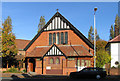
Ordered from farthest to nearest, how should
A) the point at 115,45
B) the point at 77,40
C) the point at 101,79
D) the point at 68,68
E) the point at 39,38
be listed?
1. the point at 115,45
2. the point at 39,38
3. the point at 77,40
4. the point at 68,68
5. the point at 101,79

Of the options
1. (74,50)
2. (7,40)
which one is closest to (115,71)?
(74,50)

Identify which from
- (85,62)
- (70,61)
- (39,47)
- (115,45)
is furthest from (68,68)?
(115,45)

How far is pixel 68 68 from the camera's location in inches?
1217

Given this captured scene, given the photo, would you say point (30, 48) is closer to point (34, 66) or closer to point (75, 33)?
point (34, 66)

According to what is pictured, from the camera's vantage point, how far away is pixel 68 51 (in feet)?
105

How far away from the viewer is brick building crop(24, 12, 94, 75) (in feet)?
102

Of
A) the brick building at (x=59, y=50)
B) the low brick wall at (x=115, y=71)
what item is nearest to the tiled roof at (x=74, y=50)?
the brick building at (x=59, y=50)

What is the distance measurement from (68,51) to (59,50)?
72.6 inches

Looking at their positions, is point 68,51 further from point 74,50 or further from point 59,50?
point 59,50

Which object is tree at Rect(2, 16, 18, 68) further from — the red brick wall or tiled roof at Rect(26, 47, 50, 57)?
the red brick wall

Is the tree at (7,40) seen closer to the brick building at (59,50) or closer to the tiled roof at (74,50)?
the brick building at (59,50)

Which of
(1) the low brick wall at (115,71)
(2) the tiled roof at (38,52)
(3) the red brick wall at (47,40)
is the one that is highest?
(3) the red brick wall at (47,40)

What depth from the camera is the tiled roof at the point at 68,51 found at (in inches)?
1233

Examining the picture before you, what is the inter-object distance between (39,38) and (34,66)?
18.1 ft
